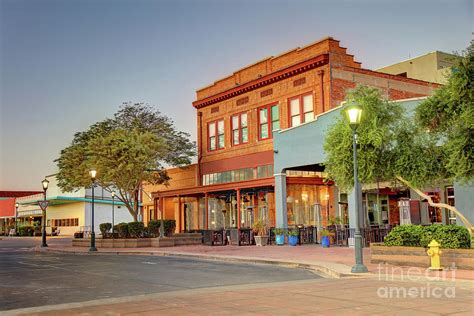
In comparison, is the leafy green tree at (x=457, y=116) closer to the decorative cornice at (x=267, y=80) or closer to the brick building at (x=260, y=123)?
the brick building at (x=260, y=123)

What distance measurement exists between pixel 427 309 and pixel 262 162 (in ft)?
90.2

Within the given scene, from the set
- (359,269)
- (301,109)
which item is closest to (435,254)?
(359,269)

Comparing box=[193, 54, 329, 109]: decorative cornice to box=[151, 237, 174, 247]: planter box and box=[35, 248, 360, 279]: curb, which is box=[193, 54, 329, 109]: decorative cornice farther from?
box=[35, 248, 360, 279]: curb

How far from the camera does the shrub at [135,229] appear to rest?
115 feet

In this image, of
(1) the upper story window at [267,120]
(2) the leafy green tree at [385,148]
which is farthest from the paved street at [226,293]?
(1) the upper story window at [267,120]

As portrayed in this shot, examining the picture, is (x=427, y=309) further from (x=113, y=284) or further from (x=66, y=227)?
(x=66, y=227)

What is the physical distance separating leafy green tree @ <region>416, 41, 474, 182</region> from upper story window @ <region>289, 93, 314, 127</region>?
15776 mm

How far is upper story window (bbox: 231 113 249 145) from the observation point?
3912 cm

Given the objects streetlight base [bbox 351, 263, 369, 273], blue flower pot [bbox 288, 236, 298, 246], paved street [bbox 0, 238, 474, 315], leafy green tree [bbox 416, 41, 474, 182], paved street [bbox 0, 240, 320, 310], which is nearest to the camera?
paved street [bbox 0, 238, 474, 315]

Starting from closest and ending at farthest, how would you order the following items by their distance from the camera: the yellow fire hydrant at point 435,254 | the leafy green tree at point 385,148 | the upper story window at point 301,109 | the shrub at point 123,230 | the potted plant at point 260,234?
the yellow fire hydrant at point 435,254, the leafy green tree at point 385,148, the potted plant at point 260,234, the upper story window at point 301,109, the shrub at point 123,230

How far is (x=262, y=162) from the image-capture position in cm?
3691

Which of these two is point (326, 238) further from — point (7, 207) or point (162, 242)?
point (7, 207)

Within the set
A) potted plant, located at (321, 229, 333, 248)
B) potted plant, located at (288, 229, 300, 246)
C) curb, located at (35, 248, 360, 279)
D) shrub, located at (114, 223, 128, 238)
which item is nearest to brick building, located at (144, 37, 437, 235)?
potted plant, located at (288, 229, 300, 246)

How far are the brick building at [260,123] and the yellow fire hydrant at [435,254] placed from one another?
50.2 feet
